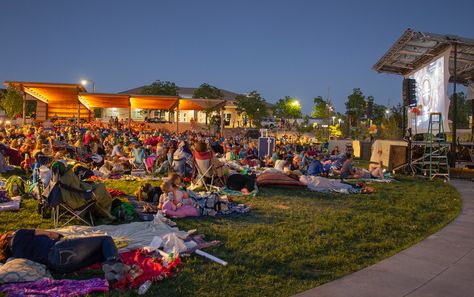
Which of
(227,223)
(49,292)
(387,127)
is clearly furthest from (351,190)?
(387,127)

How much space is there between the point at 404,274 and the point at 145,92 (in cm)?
5350

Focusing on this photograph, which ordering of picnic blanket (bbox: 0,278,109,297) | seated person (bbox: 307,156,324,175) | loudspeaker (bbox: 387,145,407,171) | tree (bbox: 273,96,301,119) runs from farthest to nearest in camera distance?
1. tree (bbox: 273,96,301,119)
2. loudspeaker (bbox: 387,145,407,171)
3. seated person (bbox: 307,156,324,175)
4. picnic blanket (bbox: 0,278,109,297)

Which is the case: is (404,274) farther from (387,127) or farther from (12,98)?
(12,98)

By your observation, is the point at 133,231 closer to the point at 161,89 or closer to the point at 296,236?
the point at 296,236

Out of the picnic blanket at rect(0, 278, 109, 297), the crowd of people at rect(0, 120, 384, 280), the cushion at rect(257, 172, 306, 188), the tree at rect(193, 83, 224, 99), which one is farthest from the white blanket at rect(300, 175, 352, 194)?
the tree at rect(193, 83, 224, 99)

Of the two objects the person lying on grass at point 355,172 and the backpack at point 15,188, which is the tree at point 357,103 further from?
the backpack at point 15,188

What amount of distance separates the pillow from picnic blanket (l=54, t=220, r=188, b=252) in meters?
1.00

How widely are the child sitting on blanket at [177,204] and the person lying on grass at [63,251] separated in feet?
7.98

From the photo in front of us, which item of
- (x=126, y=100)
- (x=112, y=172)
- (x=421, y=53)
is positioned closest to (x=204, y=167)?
(x=112, y=172)

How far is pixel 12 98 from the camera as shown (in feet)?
140

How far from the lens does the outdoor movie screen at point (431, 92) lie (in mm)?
15125

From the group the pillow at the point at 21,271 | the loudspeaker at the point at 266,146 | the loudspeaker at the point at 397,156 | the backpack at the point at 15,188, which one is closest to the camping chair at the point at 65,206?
the pillow at the point at 21,271

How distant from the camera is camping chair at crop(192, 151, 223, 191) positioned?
9719mm

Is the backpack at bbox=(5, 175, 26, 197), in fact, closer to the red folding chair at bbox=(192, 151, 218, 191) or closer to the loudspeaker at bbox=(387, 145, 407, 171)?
the red folding chair at bbox=(192, 151, 218, 191)
